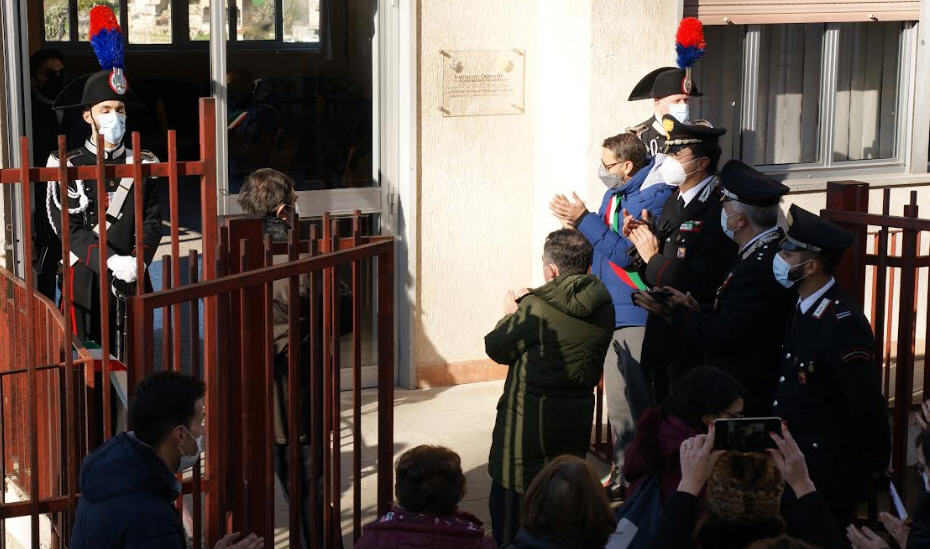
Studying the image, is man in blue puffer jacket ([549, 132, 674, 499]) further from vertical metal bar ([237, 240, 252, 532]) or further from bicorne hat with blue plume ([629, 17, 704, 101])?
vertical metal bar ([237, 240, 252, 532])

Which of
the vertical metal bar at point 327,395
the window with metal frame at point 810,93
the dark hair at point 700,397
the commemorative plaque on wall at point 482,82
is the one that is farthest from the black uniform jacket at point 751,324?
the window with metal frame at point 810,93

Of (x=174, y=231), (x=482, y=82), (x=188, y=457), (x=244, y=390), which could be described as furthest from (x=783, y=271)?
(x=482, y=82)

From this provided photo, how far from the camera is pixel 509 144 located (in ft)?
24.9

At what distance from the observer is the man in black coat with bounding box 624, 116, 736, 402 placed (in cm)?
536

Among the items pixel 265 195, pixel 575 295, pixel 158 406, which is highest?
pixel 265 195

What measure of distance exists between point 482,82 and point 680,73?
1.25 meters

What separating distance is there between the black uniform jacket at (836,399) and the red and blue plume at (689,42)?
9.72ft

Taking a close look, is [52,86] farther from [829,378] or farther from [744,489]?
[744,489]

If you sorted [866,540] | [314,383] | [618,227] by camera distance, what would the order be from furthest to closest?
[618,227] < [314,383] < [866,540]

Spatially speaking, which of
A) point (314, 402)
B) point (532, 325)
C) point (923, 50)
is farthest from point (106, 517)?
point (923, 50)

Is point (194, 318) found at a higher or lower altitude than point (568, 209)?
lower

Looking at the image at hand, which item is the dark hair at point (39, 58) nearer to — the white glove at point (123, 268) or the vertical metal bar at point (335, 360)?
the white glove at point (123, 268)

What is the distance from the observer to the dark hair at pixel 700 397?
3.79 m

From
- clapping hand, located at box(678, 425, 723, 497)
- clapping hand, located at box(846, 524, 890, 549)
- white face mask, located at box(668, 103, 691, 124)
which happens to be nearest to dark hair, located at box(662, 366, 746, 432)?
clapping hand, located at box(678, 425, 723, 497)
